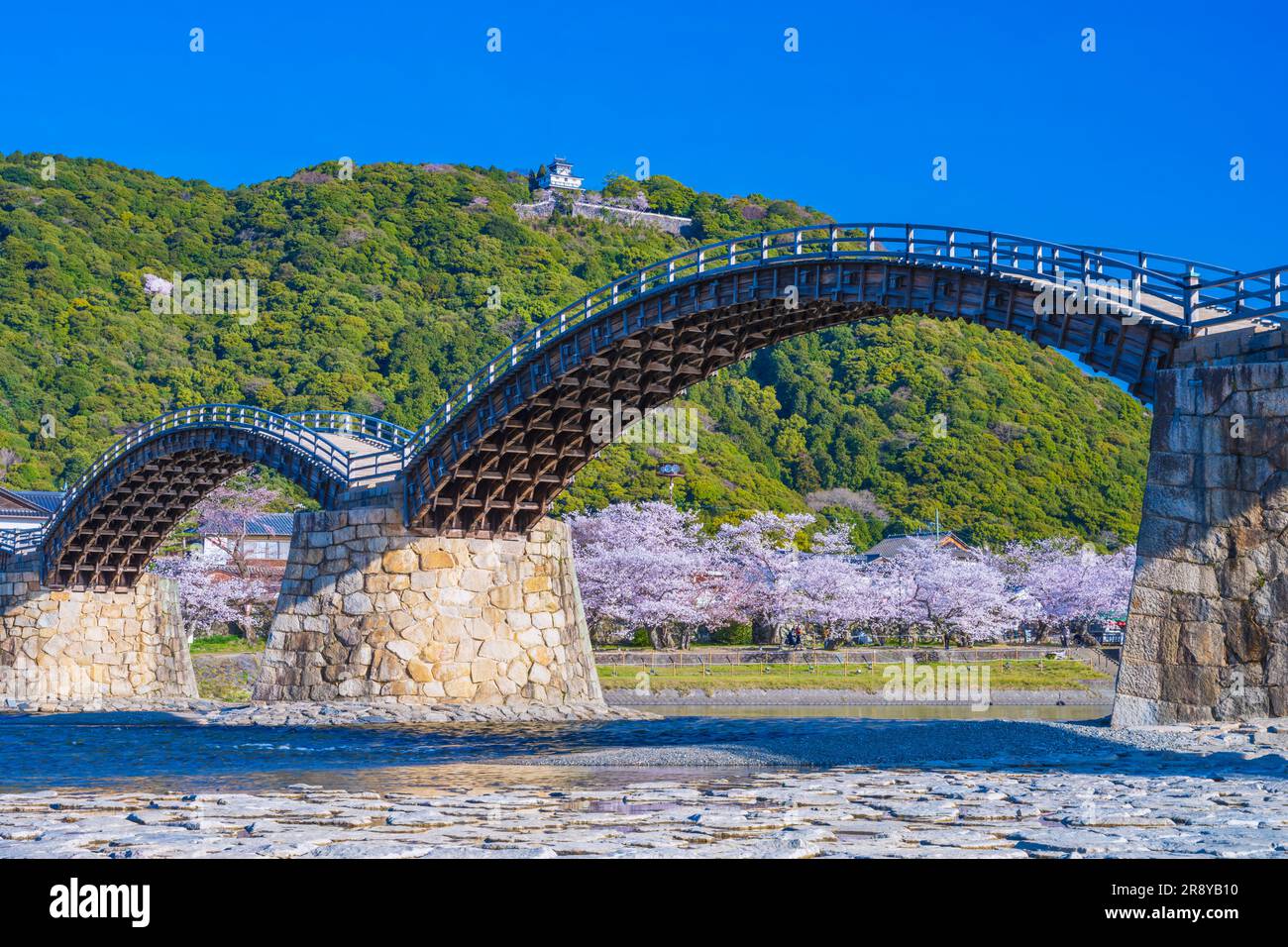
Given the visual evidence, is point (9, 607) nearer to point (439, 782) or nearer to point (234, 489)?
point (234, 489)

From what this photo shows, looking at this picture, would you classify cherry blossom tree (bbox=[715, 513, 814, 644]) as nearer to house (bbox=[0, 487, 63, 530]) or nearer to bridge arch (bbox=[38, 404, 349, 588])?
bridge arch (bbox=[38, 404, 349, 588])

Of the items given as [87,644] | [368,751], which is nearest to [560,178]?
[87,644]

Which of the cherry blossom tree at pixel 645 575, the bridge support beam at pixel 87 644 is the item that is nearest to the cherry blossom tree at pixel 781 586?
the cherry blossom tree at pixel 645 575

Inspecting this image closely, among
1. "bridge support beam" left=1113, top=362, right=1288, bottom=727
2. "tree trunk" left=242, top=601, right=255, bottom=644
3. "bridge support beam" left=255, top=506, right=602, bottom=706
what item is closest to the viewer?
"bridge support beam" left=1113, top=362, right=1288, bottom=727

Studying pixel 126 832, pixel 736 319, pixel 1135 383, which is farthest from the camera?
pixel 736 319

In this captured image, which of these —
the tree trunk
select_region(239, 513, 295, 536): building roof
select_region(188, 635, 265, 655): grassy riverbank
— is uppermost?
Answer: select_region(239, 513, 295, 536): building roof

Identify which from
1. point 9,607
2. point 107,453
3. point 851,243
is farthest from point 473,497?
point 9,607

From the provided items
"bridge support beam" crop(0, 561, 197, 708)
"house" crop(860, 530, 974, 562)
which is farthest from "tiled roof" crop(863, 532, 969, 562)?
"bridge support beam" crop(0, 561, 197, 708)
